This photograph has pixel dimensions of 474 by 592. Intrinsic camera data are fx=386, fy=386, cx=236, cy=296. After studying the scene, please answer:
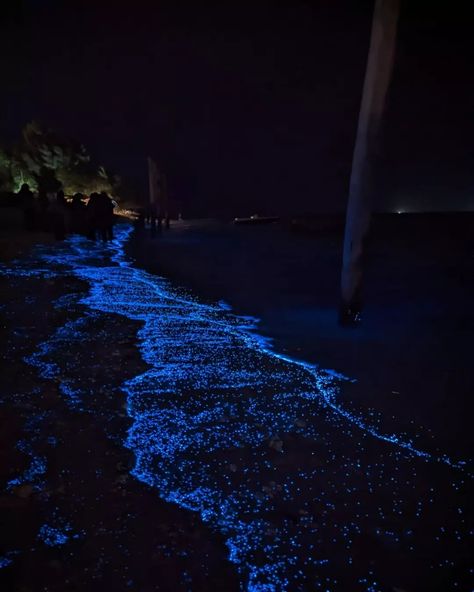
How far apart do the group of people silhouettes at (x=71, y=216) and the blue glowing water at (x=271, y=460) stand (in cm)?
1378

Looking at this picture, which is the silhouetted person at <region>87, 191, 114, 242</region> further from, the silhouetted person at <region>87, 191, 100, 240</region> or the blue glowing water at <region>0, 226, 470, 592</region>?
the blue glowing water at <region>0, 226, 470, 592</region>

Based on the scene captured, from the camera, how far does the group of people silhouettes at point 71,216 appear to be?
17.3m

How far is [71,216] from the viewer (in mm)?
19547

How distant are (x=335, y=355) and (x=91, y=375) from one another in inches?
127

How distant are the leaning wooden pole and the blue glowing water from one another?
7.39 feet

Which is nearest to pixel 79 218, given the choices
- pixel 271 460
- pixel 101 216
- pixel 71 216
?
pixel 71 216

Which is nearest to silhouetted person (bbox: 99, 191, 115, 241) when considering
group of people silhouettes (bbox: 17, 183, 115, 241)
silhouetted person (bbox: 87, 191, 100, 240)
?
group of people silhouettes (bbox: 17, 183, 115, 241)

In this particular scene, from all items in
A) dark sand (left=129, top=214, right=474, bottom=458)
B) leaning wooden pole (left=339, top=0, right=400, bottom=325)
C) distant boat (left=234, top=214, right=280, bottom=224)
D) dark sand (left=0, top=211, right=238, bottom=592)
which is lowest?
dark sand (left=129, top=214, right=474, bottom=458)

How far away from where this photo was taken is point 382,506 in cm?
249

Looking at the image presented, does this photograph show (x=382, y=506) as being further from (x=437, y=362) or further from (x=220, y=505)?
(x=437, y=362)

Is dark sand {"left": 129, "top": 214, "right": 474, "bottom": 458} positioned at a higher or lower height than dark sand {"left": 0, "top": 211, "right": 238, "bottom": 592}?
lower

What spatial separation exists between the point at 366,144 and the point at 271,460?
4.99 m

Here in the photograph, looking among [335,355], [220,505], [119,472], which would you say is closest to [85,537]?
[119,472]

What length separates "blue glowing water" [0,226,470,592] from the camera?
2.14 m
